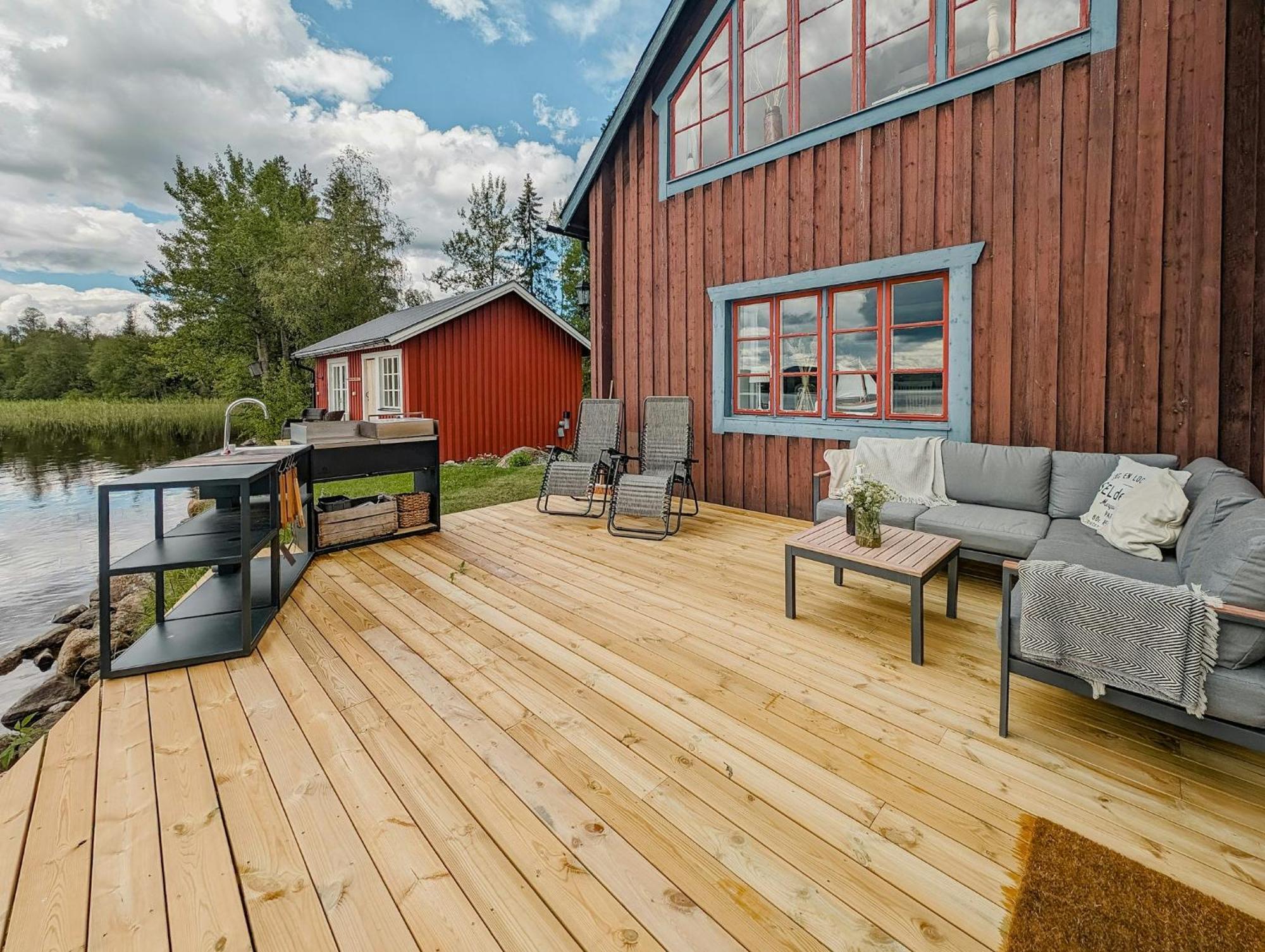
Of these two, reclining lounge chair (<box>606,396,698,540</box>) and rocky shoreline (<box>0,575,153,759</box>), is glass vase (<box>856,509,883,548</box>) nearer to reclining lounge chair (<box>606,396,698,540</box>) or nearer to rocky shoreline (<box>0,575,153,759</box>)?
reclining lounge chair (<box>606,396,698,540</box>)

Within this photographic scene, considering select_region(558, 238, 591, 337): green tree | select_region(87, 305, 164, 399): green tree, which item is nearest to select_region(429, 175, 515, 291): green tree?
select_region(558, 238, 591, 337): green tree

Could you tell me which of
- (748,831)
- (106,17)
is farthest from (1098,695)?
(106,17)

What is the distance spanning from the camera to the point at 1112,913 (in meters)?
1.24

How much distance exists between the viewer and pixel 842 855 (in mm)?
1418

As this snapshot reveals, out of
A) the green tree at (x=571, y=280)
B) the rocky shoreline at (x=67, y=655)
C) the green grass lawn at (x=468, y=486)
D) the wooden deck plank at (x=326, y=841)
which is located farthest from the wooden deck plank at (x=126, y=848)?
the green tree at (x=571, y=280)

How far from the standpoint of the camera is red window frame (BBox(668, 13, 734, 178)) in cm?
549

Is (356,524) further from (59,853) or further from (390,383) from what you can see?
(390,383)

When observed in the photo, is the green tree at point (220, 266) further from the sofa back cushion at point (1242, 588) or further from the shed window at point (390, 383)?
the sofa back cushion at point (1242, 588)

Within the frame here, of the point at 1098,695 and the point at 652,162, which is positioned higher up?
the point at 652,162

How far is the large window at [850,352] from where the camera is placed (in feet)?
14.7

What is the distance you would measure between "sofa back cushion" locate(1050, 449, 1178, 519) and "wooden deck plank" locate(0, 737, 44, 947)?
478cm

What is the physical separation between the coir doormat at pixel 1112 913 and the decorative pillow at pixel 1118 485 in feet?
7.70

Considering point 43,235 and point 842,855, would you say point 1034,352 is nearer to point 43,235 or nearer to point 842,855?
point 842,855

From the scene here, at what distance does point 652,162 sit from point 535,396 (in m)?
6.69
